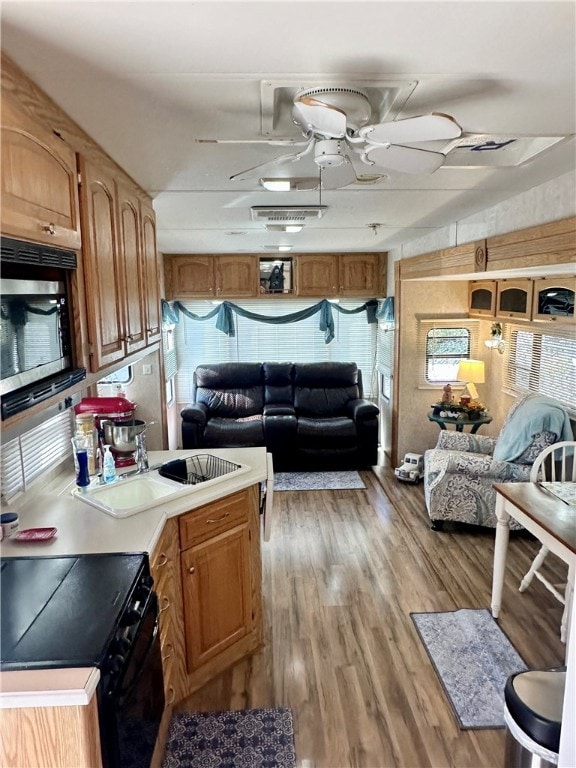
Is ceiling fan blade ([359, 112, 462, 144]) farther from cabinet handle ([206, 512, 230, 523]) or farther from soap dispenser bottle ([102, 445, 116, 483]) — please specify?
soap dispenser bottle ([102, 445, 116, 483])

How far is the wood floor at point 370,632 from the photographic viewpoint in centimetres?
212

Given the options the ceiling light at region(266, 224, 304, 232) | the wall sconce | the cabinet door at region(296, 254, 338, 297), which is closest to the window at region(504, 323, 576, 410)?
the wall sconce

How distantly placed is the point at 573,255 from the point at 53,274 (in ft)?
6.86

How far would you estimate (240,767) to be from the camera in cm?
200

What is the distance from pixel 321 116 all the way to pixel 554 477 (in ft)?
9.23

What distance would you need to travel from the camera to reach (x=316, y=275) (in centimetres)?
617

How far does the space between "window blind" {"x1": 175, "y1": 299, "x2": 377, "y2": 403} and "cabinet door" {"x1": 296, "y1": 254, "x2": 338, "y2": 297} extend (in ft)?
0.92

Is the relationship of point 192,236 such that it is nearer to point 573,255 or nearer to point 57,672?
point 573,255

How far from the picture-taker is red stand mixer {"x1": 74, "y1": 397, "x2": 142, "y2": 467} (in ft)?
8.45

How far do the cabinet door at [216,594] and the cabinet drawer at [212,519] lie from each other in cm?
3

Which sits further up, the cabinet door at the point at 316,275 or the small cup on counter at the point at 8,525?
the cabinet door at the point at 316,275

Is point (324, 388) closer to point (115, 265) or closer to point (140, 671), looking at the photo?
point (115, 265)

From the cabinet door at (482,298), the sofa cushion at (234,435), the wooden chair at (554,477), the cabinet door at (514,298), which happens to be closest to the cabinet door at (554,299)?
the cabinet door at (514,298)

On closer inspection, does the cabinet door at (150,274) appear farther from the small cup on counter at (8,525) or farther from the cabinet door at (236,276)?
the cabinet door at (236,276)
